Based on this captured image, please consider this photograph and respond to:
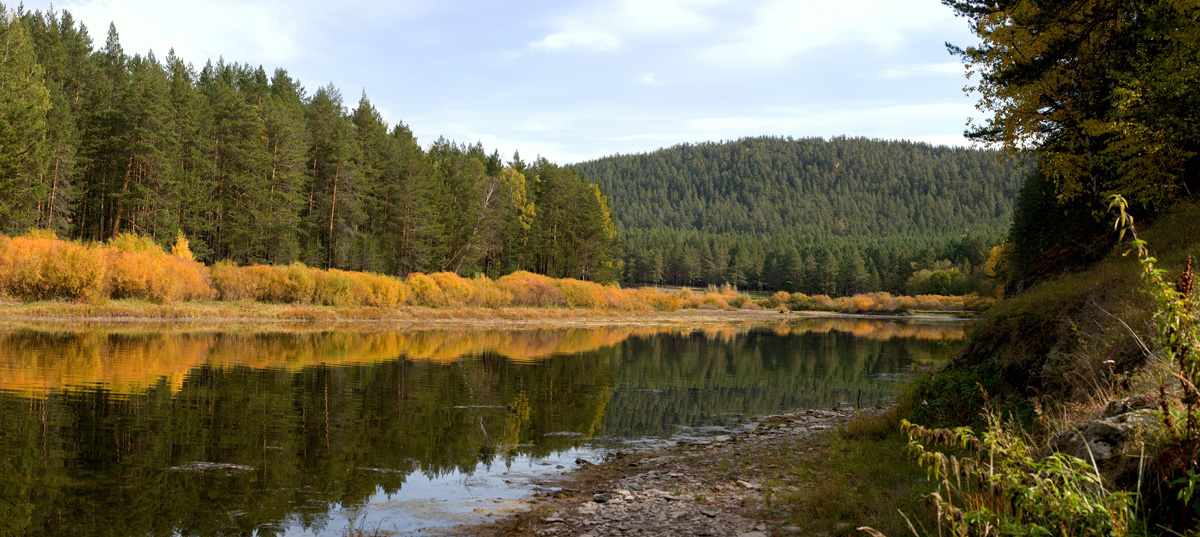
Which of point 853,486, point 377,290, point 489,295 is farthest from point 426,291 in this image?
point 853,486

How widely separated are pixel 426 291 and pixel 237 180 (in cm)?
1553

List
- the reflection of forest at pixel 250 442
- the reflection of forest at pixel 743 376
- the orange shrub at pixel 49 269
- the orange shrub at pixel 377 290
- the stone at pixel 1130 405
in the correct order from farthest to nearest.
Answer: the orange shrub at pixel 377 290, the orange shrub at pixel 49 269, the reflection of forest at pixel 743 376, the reflection of forest at pixel 250 442, the stone at pixel 1130 405

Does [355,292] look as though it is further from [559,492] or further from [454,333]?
[559,492]

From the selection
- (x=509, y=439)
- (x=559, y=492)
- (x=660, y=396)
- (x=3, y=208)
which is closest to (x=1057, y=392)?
(x=559, y=492)

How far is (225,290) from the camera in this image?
41438 millimetres

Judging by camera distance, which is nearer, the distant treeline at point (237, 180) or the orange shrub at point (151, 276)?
the orange shrub at point (151, 276)

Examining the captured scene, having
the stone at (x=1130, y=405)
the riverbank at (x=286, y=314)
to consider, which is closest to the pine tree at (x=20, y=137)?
the riverbank at (x=286, y=314)

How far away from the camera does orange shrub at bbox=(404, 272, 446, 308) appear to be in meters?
50.4

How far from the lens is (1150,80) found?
13.3m

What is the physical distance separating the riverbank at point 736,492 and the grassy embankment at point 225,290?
32724 mm

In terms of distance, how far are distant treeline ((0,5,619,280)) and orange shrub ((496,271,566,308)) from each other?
30.7 ft

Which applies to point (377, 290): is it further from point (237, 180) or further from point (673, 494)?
point (673, 494)

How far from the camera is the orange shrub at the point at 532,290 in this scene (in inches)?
2271

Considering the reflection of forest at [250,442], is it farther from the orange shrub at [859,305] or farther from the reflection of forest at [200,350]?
the orange shrub at [859,305]
